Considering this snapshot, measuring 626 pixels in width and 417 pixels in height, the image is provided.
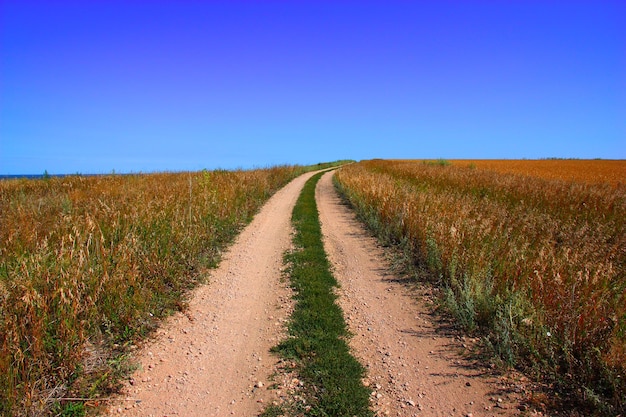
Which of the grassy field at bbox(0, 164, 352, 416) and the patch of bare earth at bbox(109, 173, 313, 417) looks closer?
the grassy field at bbox(0, 164, 352, 416)

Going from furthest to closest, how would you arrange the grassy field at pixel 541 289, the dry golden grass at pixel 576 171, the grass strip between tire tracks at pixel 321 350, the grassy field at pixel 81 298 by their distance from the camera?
1. the dry golden grass at pixel 576 171
2. the grassy field at pixel 541 289
3. the grass strip between tire tracks at pixel 321 350
4. the grassy field at pixel 81 298

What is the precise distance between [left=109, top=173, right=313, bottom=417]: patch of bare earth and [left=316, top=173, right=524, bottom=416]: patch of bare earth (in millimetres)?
1146

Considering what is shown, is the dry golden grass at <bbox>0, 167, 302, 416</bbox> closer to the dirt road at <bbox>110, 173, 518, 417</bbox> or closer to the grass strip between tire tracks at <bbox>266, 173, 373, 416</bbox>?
the dirt road at <bbox>110, 173, 518, 417</bbox>

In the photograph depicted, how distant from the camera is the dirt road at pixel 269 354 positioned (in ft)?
11.6

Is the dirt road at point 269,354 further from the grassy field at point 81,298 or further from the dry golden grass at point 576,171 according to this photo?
the dry golden grass at point 576,171

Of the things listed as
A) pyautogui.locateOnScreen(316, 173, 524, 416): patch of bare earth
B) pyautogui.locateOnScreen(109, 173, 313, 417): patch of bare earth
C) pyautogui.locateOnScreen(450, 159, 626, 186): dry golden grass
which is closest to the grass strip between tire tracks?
pyautogui.locateOnScreen(316, 173, 524, 416): patch of bare earth

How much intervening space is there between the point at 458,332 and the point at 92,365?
14.7 feet

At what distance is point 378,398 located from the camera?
3627mm

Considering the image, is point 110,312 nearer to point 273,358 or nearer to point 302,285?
point 273,358

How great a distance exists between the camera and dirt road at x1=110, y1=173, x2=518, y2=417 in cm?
355

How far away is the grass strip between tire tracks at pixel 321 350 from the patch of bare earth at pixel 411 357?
0.16 metres

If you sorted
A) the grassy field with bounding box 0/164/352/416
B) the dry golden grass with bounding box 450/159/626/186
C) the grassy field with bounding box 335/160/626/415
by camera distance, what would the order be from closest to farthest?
the grassy field with bounding box 0/164/352/416
the grassy field with bounding box 335/160/626/415
the dry golden grass with bounding box 450/159/626/186

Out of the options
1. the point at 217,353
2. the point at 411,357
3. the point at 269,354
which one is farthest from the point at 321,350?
the point at 217,353

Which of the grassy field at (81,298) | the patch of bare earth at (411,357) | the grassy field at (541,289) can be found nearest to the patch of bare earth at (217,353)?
the grassy field at (81,298)
